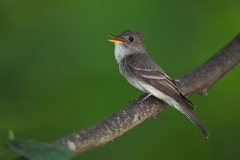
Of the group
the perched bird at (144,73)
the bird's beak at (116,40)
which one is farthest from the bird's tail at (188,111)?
the bird's beak at (116,40)

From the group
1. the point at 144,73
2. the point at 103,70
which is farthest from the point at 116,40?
the point at 103,70

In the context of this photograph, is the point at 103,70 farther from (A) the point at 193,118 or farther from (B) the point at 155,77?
(B) the point at 155,77

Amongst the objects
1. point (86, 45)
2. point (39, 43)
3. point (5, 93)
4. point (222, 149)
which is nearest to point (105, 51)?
point (86, 45)

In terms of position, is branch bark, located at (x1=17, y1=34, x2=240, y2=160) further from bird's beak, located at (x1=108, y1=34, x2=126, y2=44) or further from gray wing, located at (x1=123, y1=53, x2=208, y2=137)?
bird's beak, located at (x1=108, y1=34, x2=126, y2=44)

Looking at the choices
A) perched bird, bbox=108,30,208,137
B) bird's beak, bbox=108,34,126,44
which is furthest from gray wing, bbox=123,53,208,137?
bird's beak, bbox=108,34,126,44

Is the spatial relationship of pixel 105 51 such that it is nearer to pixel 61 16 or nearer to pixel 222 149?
pixel 61 16

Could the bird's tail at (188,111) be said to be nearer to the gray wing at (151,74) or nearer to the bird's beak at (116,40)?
the gray wing at (151,74)
